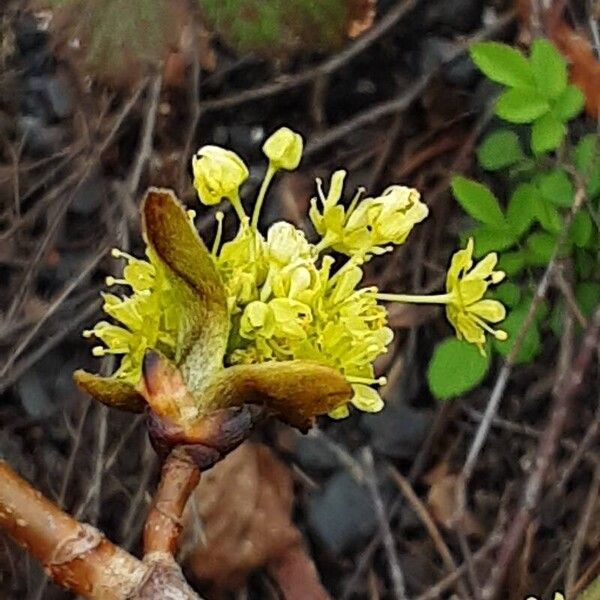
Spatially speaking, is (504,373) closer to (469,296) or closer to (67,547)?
(469,296)

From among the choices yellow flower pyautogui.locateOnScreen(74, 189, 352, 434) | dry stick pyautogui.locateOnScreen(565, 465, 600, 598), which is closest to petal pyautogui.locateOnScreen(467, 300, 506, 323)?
yellow flower pyautogui.locateOnScreen(74, 189, 352, 434)

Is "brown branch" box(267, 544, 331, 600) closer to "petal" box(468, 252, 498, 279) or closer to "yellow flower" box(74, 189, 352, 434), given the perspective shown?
"petal" box(468, 252, 498, 279)

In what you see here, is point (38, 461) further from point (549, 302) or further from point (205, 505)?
point (549, 302)

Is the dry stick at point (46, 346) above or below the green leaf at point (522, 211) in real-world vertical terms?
below

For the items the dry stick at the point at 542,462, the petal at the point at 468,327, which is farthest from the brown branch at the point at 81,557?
the dry stick at the point at 542,462

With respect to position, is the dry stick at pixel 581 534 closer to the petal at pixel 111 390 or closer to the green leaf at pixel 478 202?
the green leaf at pixel 478 202

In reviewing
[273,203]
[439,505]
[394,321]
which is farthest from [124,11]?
[439,505]
